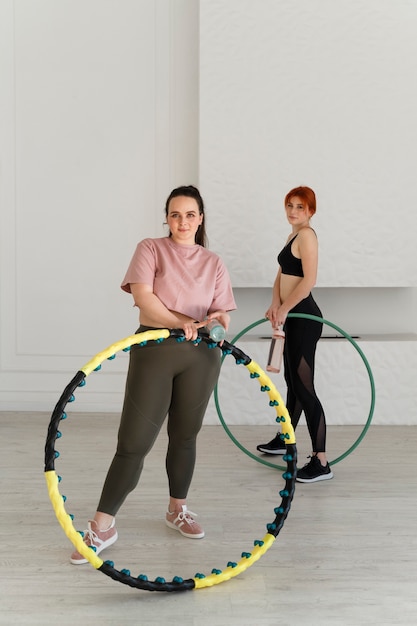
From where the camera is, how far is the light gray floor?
8.21ft

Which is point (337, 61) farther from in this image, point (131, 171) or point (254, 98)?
point (131, 171)

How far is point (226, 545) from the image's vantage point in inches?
120

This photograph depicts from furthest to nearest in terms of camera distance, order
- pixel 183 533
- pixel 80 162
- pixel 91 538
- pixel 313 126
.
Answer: pixel 80 162
pixel 313 126
pixel 183 533
pixel 91 538

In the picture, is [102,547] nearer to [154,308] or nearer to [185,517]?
[185,517]

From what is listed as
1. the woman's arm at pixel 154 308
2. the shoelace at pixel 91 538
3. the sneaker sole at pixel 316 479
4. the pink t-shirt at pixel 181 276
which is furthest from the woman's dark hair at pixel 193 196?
the sneaker sole at pixel 316 479

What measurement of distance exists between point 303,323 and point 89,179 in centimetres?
228

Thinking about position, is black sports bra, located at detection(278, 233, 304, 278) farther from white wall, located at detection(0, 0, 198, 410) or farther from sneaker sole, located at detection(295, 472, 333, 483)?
white wall, located at detection(0, 0, 198, 410)

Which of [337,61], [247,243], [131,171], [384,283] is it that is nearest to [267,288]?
[247,243]

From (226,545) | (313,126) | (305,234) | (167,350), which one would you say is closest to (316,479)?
(226,545)

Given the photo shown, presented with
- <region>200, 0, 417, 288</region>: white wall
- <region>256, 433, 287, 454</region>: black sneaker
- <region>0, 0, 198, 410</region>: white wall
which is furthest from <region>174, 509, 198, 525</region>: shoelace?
<region>0, 0, 198, 410</region>: white wall

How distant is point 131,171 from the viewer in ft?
18.4

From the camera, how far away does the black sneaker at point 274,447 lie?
4473 millimetres

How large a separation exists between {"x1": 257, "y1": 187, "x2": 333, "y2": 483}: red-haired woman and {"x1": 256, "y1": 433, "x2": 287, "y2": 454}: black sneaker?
44cm

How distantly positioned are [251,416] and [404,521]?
6.71 feet
